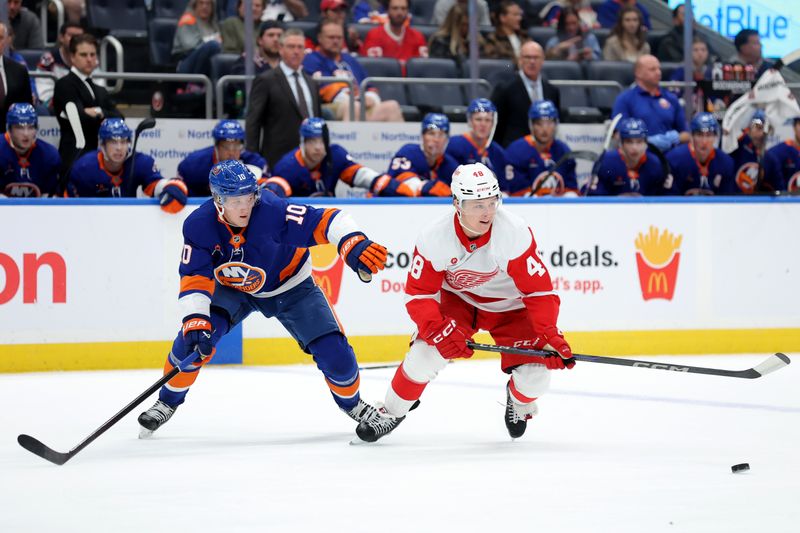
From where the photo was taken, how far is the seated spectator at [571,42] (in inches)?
408

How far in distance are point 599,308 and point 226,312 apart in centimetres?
337

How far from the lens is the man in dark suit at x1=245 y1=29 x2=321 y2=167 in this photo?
27.1 feet

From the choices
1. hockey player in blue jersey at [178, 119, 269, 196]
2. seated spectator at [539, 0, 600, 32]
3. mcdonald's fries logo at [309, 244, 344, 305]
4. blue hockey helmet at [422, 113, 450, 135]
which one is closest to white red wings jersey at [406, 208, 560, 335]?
mcdonald's fries logo at [309, 244, 344, 305]

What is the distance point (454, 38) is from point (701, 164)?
214 centimetres

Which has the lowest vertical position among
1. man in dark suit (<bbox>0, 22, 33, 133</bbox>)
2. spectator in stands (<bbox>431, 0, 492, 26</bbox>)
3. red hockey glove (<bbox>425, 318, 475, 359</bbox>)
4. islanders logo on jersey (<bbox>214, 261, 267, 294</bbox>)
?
red hockey glove (<bbox>425, 318, 475, 359</bbox>)

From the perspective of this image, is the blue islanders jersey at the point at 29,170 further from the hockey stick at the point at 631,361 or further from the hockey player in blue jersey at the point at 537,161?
the hockey stick at the point at 631,361

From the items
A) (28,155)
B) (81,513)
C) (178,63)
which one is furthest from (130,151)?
(81,513)

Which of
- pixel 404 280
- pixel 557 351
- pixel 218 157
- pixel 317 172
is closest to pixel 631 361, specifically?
pixel 557 351

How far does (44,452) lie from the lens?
14.7 feet

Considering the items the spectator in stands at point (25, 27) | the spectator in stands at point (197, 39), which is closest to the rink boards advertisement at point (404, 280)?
the spectator in stands at point (197, 39)

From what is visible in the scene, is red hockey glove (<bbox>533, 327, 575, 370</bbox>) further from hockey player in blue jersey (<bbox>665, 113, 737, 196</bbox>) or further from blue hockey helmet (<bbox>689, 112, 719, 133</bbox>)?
blue hockey helmet (<bbox>689, 112, 719, 133</bbox>)

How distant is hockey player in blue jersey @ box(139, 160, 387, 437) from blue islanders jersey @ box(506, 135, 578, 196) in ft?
11.7

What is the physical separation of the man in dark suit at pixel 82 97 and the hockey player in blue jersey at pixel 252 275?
122 inches

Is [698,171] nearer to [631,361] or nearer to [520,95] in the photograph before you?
[520,95]
